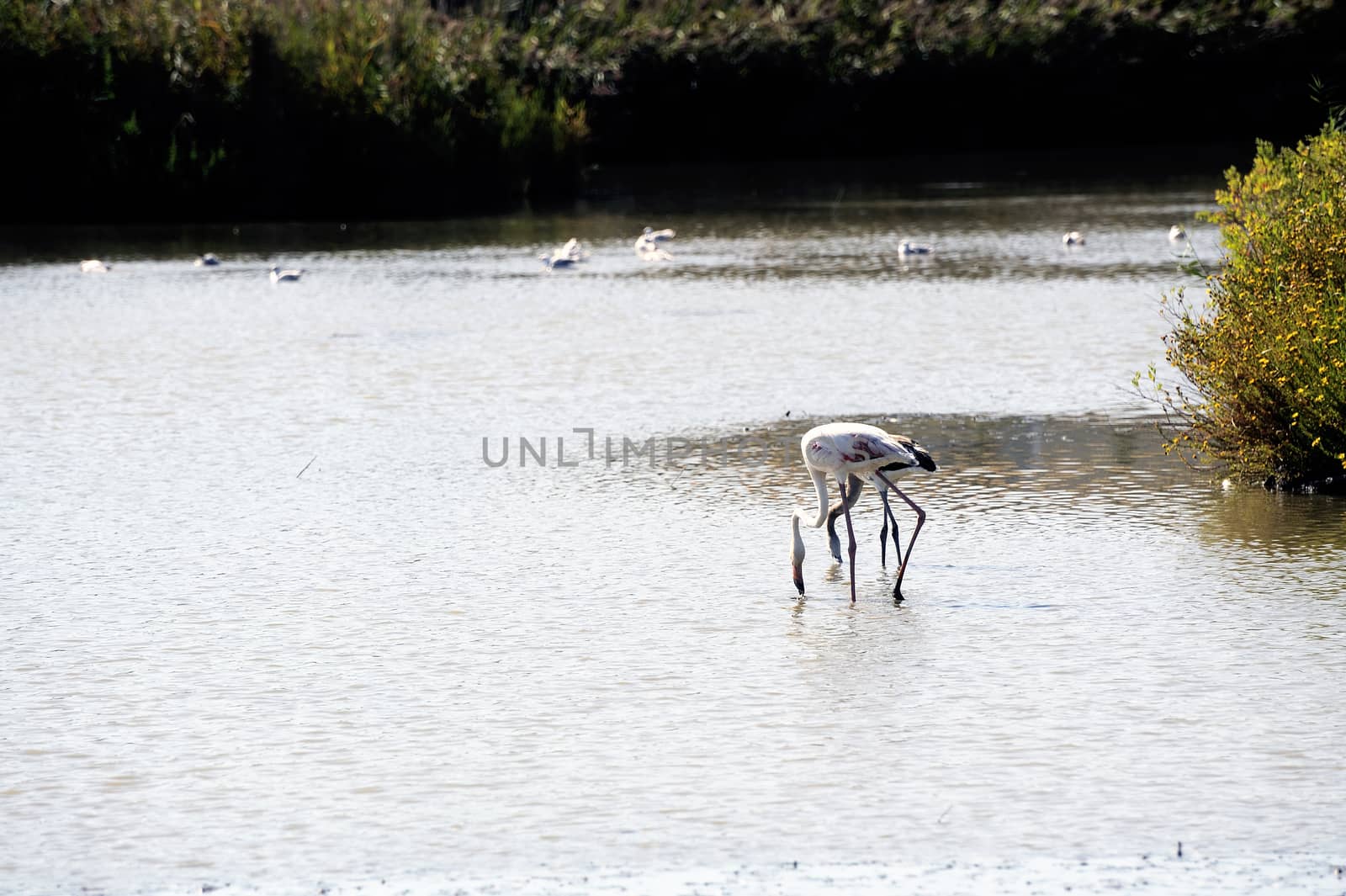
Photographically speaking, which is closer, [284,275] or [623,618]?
[623,618]

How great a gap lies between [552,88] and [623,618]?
26818mm

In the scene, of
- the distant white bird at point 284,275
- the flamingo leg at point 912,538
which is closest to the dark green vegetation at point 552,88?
the distant white bird at point 284,275

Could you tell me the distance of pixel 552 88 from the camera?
3300 cm

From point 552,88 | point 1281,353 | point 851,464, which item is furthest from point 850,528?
point 552,88

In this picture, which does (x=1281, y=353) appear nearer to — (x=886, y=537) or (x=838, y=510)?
(x=886, y=537)

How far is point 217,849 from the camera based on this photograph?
16.0 ft

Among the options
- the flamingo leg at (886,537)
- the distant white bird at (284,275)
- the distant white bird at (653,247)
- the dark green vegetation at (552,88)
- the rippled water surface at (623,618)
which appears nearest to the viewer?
the rippled water surface at (623,618)

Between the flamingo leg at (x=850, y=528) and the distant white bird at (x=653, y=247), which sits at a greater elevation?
the distant white bird at (x=653, y=247)

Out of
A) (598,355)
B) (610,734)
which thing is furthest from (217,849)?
(598,355)

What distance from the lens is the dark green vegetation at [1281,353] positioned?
8305 millimetres

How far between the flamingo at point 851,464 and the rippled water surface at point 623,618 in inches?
7.9

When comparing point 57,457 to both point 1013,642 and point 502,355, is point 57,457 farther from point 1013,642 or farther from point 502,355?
point 1013,642

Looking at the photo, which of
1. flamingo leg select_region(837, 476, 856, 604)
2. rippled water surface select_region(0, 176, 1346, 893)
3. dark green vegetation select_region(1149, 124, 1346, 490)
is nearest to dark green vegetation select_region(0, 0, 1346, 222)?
rippled water surface select_region(0, 176, 1346, 893)

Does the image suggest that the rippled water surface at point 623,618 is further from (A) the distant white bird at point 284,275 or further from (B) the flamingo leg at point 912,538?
(A) the distant white bird at point 284,275
